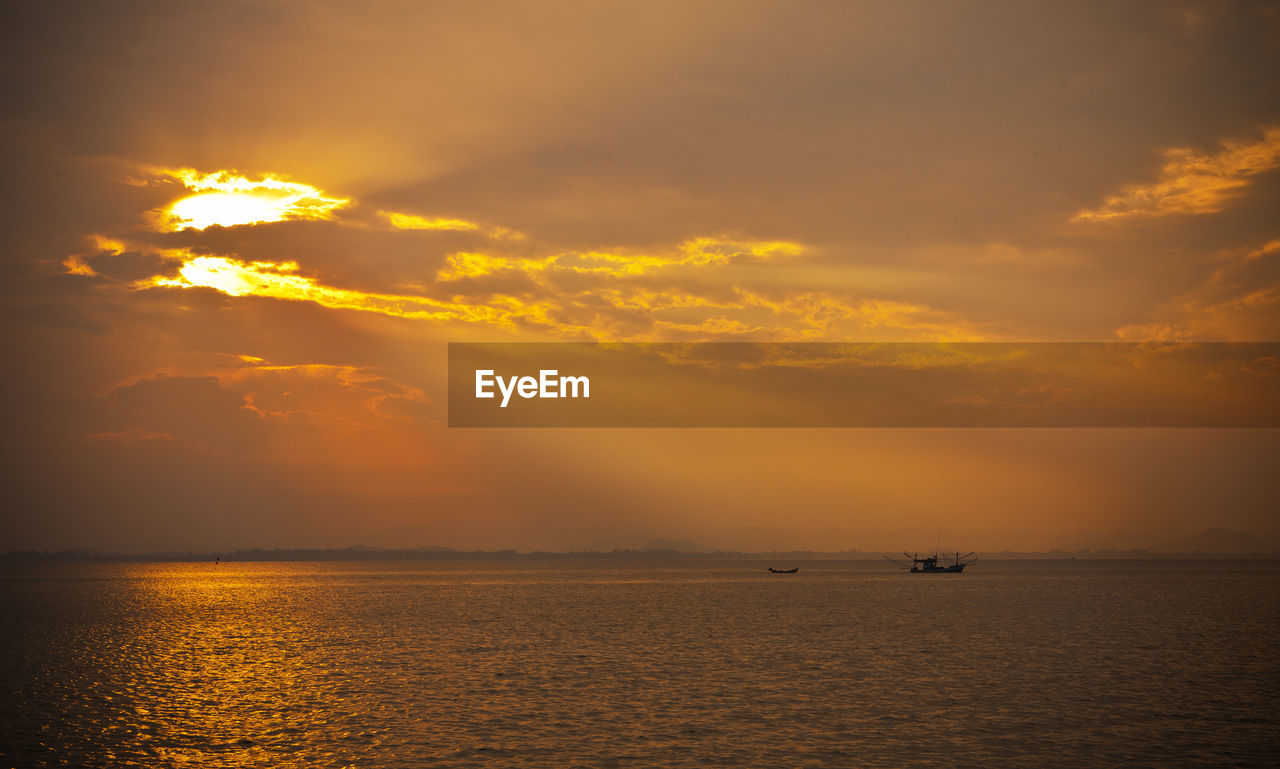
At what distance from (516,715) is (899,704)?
63.6 ft

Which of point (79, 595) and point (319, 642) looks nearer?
point (319, 642)

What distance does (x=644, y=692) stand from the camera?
50656 mm

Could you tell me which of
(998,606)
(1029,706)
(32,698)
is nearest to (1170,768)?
(1029,706)

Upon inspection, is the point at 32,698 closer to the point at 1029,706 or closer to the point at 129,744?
the point at 129,744

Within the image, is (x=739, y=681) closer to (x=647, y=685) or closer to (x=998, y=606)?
(x=647, y=685)

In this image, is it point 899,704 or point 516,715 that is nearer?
point 516,715

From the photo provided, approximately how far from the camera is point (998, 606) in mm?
130625

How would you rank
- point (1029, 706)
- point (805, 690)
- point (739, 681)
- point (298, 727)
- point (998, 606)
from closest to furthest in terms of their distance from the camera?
point (298, 727) < point (1029, 706) < point (805, 690) < point (739, 681) < point (998, 606)

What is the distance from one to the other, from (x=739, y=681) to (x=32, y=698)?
38.6 m

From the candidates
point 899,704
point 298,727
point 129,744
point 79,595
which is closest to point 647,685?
point 899,704

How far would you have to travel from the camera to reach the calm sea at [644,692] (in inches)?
1453

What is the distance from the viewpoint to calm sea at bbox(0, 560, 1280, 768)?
36.9 metres

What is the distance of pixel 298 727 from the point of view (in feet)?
136

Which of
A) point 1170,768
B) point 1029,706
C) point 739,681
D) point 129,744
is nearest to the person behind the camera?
point 1170,768
